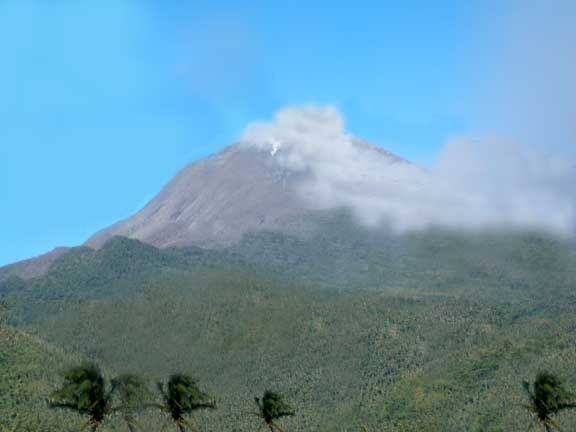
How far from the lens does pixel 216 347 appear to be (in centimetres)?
19125

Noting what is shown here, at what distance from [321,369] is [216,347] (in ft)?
88.4

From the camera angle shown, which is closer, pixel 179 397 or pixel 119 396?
pixel 119 396

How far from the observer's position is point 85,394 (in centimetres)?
4744

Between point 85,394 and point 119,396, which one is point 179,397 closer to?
point 119,396

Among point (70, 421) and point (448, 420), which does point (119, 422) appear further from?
point (448, 420)

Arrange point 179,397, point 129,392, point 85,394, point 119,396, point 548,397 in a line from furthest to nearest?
point 548,397 < point 179,397 < point 119,396 < point 129,392 < point 85,394

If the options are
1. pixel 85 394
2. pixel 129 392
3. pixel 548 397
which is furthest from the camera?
pixel 548 397

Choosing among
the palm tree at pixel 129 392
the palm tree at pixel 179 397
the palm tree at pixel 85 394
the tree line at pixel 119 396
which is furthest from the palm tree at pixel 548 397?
the palm tree at pixel 85 394

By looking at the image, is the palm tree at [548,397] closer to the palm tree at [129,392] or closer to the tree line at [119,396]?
the tree line at [119,396]

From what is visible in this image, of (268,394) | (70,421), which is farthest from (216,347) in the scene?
(268,394)

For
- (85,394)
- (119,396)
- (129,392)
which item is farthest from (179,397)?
(85,394)

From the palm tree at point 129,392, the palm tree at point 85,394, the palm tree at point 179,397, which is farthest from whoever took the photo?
the palm tree at point 179,397

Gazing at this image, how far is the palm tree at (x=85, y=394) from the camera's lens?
47.3m

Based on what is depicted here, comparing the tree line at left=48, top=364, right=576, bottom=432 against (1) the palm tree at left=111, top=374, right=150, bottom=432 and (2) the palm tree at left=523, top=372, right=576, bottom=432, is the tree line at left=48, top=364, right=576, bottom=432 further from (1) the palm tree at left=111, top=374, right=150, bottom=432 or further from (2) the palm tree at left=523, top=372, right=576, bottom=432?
(2) the palm tree at left=523, top=372, right=576, bottom=432
